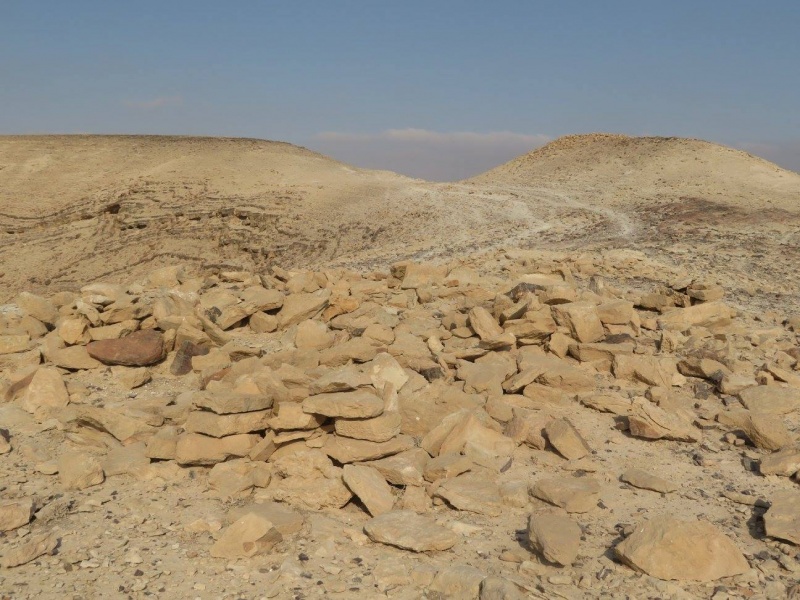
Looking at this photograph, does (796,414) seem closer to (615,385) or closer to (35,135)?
(615,385)

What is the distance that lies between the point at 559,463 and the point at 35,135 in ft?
102

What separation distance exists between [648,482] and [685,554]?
3.21 ft

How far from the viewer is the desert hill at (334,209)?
49.5ft

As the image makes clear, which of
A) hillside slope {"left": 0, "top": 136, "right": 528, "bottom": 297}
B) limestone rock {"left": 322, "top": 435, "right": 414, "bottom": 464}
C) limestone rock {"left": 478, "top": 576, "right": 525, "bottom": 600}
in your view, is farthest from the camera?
hillside slope {"left": 0, "top": 136, "right": 528, "bottom": 297}

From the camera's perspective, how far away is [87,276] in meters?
18.8

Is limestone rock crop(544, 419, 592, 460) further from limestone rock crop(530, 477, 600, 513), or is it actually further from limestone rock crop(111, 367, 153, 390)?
limestone rock crop(111, 367, 153, 390)

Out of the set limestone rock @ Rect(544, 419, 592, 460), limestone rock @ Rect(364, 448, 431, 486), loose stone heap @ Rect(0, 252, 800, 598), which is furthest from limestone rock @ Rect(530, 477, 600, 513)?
limestone rock @ Rect(364, 448, 431, 486)

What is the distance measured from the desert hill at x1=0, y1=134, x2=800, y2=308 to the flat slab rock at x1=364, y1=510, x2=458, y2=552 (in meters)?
9.22

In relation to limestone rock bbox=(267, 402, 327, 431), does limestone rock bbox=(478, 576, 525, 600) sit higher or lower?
lower

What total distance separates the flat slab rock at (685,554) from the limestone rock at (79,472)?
3247 millimetres

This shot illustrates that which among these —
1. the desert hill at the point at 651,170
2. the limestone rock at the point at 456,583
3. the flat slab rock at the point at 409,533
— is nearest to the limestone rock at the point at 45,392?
the flat slab rock at the point at 409,533

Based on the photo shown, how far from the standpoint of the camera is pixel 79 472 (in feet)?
14.0

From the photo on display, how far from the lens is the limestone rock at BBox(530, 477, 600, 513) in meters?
4.04

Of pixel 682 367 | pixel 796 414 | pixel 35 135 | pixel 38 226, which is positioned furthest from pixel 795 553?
pixel 35 135
